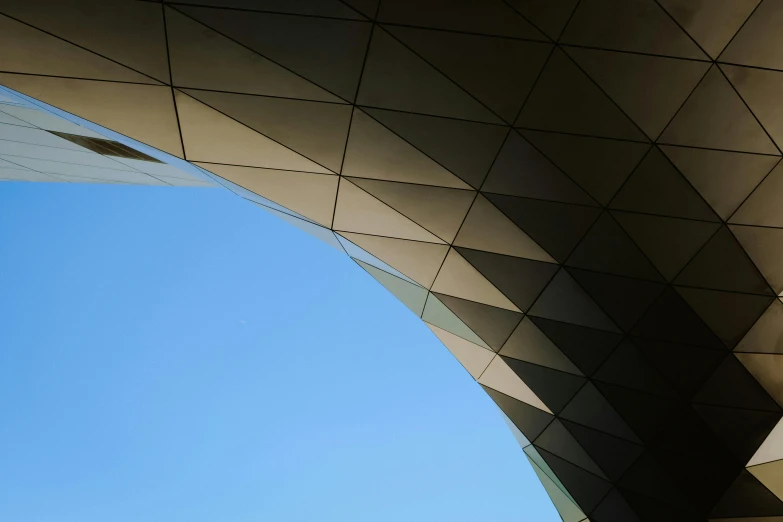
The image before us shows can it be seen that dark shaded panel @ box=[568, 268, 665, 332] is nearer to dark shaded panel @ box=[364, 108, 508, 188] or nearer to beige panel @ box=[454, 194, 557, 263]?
beige panel @ box=[454, 194, 557, 263]

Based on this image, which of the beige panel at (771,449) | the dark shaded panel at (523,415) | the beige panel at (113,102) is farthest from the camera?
the dark shaded panel at (523,415)

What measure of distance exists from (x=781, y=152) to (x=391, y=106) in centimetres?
842

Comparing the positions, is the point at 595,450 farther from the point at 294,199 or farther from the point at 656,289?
the point at 294,199

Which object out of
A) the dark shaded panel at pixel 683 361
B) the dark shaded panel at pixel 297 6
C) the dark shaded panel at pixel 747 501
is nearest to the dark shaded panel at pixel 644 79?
the dark shaded panel at pixel 297 6

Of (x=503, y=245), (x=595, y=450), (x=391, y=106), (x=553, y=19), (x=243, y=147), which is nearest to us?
(x=553, y=19)

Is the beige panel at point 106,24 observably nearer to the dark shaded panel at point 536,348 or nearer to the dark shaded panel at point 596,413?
the dark shaded panel at point 536,348

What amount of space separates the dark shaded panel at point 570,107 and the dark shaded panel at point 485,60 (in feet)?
0.87

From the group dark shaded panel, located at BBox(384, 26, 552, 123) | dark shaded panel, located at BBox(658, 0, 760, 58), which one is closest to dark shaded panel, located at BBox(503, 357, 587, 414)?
dark shaded panel, located at BBox(384, 26, 552, 123)

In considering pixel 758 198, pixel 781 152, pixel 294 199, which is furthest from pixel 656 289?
pixel 294 199

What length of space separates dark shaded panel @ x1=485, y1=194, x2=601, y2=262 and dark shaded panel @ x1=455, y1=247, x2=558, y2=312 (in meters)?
0.98

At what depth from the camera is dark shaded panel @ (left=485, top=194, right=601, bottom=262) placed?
46.7 ft

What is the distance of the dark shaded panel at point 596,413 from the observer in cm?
1884

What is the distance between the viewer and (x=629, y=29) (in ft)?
34.6

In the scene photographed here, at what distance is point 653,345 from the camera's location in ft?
54.1
